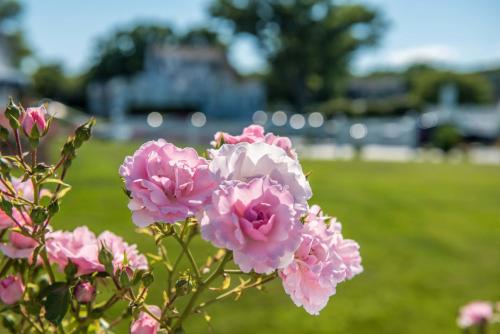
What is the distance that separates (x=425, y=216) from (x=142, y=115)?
21.2 meters

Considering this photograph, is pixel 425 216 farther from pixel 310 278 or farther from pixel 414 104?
pixel 414 104

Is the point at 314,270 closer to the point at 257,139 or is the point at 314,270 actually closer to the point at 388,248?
the point at 257,139

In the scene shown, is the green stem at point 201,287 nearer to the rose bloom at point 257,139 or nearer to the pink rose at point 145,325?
the pink rose at point 145,325

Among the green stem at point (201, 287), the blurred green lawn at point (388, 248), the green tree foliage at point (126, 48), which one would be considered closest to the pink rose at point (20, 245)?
the green stem at point (201, 287)

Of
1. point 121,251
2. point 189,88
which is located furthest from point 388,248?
point 189,88

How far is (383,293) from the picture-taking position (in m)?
4.22

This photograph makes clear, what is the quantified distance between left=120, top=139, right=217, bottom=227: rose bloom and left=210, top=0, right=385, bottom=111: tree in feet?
99.4

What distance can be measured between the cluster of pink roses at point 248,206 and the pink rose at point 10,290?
289 millimetres

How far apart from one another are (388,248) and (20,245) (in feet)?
16.0

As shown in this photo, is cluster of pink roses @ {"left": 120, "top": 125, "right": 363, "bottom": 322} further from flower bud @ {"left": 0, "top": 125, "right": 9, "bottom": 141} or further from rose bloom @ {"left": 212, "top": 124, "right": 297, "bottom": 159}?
flower bud @ {"left": 0, "top": 125, "right": 9, "bottom": 141}

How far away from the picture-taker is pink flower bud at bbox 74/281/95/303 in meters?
0.88

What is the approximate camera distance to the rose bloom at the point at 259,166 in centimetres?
74

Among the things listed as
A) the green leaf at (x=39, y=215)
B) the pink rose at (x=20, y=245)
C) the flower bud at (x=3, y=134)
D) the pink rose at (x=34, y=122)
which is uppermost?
the pink rose at (x=34, y=122)

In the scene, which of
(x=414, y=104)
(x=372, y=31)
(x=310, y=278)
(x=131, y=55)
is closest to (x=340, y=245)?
(x=310, y=278)
